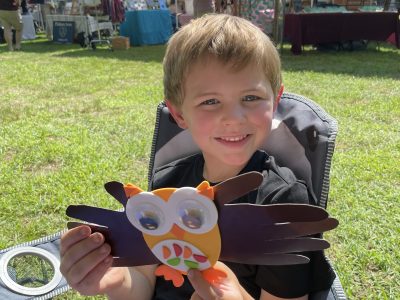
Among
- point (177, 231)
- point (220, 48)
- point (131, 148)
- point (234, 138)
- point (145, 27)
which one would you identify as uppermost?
point (220, 48)

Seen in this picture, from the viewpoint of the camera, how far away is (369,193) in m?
2.80

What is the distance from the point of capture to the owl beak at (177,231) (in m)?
0.99

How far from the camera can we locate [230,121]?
1.08 m

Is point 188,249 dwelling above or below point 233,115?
below

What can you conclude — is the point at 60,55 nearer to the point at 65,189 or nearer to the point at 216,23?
the point at 65,189

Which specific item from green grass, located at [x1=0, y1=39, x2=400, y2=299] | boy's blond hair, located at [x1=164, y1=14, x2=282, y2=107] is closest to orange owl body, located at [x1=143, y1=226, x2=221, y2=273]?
boy's blond hair, located at [x1=164, y1=14, x2=282, y2=107]

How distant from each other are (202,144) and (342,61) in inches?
281

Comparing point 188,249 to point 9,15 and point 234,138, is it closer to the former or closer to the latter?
point 234,138

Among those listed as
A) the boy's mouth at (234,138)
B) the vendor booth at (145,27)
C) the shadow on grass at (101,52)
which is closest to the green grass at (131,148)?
the boy's mouth at (234,138)

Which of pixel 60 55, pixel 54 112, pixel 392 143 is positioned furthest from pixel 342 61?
pixel 60 55

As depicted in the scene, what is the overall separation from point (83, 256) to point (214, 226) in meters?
0.33

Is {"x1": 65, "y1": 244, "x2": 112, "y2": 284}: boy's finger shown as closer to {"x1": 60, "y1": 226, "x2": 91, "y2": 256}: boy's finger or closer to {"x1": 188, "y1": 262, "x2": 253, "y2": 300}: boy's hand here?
{"x1": 60, "y1": 226, "x2": 91, "y2": 256}: boy's finger

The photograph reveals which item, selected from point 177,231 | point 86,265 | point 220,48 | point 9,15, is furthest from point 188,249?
point 9,15

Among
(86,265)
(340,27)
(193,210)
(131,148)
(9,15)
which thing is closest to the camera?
(193,210)
